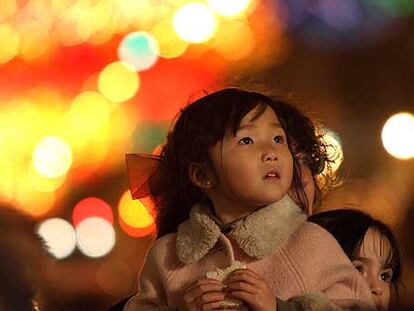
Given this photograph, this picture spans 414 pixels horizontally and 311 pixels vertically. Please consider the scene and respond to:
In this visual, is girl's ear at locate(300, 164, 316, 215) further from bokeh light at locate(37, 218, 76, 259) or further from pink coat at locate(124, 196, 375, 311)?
bokeh light at locate(37, 218, 76, 259)

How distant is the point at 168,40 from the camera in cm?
324

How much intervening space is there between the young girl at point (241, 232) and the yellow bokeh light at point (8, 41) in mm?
2040

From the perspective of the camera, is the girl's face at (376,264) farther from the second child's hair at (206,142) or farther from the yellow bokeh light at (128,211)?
the yellow bokeh light at (128,211)

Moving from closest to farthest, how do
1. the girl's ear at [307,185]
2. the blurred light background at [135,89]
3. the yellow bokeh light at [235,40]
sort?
the girl's ear at [307,185]
the blurred light background at [135,89]
the yellow bokeh light at [235,40]

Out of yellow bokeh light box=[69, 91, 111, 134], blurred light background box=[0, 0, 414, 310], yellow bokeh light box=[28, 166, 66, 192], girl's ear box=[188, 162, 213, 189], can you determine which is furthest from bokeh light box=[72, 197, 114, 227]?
girl's ear box=[188, 162, 213, 189]

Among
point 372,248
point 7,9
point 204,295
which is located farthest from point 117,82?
point 204,295

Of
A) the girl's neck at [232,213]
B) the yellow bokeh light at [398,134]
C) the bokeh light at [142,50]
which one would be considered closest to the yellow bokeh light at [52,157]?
the bokeh light at [142,50]

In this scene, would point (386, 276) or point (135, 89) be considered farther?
point (135, 89)

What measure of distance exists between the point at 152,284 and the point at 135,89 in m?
2.00

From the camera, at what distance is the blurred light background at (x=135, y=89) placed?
278cm

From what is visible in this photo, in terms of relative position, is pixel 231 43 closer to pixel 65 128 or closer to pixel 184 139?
pixel 65 128

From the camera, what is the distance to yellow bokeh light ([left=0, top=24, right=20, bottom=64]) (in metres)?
3.21

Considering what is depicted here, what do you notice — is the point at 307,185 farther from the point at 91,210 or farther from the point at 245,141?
the point at 91,210

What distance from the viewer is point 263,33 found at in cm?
294
